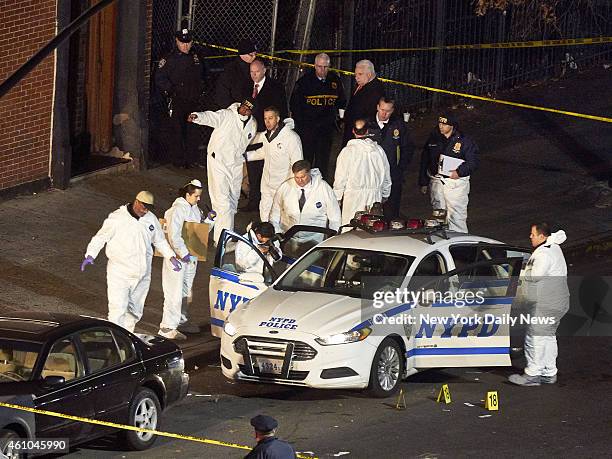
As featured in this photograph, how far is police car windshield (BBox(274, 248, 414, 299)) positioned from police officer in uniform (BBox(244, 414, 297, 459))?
5.04 metres

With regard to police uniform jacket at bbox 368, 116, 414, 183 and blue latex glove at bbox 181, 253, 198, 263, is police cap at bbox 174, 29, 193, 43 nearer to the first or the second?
police uniform jacket at bbox 368, 116, 414, 183

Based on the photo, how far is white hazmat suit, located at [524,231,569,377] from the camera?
14.9 metres

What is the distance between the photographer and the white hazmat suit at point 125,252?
591 inches

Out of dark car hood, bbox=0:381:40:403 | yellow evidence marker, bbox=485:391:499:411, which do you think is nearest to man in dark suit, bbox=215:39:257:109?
yellow evidence marker, bbox=485:391:499:411

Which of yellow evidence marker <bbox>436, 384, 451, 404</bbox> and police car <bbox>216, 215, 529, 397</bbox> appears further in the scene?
yellow evidence marker <bbox>436, 384, 451, 404</bbox>

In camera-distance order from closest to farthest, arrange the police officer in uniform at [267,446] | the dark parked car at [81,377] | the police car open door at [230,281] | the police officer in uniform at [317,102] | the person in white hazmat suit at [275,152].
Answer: the police officer in uniform at [267,446] < the dark parked car at [81,377] < the police car open door at [230,281] < the person in white hazmat suit at [275,152] < the police officer in uniform at [317,102]

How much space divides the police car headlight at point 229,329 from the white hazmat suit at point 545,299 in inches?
112

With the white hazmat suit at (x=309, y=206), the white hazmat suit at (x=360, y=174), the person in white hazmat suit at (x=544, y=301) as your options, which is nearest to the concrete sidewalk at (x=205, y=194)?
the white hazmat suit at (x=309, y=206)

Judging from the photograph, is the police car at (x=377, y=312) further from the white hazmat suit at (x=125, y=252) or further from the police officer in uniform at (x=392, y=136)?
the police officer in uniform at (x=392, y=136)

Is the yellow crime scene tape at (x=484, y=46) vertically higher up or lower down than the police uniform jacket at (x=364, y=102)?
higher up

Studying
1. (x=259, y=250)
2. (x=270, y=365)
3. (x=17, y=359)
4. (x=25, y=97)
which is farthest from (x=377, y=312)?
(x=25, y=97)

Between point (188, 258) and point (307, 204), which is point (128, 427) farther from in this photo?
point (307, 204)

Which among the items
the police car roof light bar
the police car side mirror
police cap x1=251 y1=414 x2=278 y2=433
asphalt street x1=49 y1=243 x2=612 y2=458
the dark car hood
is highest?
the police car roof light bar

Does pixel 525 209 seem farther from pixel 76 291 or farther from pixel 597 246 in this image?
pixel 76 291
